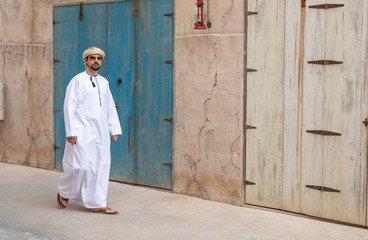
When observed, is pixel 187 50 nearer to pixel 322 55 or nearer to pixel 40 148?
pixel 322 55

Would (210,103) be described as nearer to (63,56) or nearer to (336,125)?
(336,125)

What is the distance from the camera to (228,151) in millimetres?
6883

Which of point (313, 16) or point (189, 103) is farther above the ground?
point (313, 16)

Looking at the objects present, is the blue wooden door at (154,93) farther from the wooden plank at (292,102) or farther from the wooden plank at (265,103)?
the wooden plank at (292,102)

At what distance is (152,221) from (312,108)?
1975 millimetres

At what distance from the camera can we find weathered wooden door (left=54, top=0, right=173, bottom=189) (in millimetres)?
7512

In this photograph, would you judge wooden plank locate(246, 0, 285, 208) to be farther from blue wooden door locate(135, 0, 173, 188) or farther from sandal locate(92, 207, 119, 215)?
sandal locate(92, 207, 119, 215)

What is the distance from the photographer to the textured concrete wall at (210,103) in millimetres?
6785

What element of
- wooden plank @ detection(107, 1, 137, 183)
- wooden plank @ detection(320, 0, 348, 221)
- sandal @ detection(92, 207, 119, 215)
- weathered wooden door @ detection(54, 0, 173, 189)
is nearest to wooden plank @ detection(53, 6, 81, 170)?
weathered wooden door @ detection(54, 0, 173, 189)

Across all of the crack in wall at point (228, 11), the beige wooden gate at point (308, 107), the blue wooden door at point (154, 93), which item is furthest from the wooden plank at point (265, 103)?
the blue wooden door at point (154, 93)

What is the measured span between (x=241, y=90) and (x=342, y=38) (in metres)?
1.33

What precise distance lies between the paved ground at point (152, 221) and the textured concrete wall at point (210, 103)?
10.6 inches

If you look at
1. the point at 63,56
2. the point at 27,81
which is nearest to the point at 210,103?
the point at 63,56

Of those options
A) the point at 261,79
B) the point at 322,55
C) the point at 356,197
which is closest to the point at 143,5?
the point at 261,79
